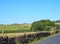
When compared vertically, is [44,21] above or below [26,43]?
above

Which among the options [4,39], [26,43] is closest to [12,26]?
[26,43]

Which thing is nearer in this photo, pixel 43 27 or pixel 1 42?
pixel 1 42

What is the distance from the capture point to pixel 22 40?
98.4 ft

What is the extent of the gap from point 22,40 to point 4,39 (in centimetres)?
550

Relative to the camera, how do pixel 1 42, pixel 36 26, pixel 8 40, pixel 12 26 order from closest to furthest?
pixel 1 42
pixel 8 40
pixel 36 26
pixel 12 26

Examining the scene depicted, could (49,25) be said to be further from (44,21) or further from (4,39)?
(4,39)

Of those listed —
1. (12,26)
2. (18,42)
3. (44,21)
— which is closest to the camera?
(18,42)

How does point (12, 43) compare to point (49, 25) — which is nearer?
point (12, 43)

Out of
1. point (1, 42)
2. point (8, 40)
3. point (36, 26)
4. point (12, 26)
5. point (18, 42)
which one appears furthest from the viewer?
point (12, 26)

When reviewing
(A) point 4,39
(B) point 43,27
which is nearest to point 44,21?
(B) point 43,27

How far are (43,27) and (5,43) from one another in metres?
58.0

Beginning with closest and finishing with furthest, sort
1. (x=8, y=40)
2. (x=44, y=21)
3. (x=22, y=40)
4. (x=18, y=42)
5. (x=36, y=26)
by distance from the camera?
(x=8, y=40), (x=18, y=42), (x=22, y=40), (x=36, y=26), (x=44, y=21)

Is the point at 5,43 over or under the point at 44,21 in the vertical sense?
under

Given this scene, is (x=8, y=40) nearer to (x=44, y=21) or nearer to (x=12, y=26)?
(x=12, y=26)
